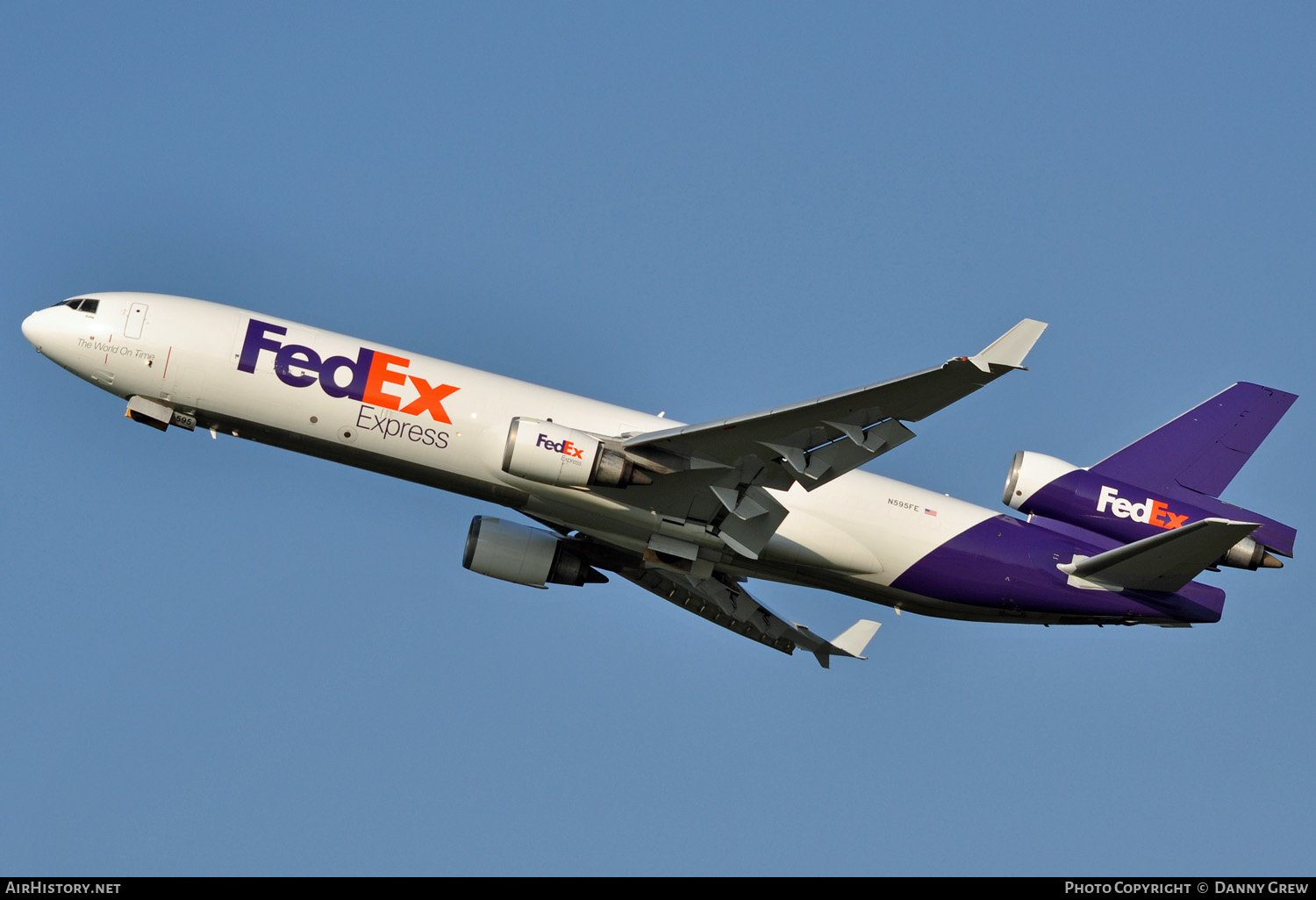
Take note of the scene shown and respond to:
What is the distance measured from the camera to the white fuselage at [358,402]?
32.4 meters

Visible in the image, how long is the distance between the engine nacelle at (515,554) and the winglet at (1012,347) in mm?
13520

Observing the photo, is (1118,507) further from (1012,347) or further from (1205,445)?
(1012,347)

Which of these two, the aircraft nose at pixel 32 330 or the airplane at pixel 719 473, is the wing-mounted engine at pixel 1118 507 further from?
the aircraft nose at pixel 32 330

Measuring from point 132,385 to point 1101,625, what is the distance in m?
24.6

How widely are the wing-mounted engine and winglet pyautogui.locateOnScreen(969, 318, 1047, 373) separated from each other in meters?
7.65

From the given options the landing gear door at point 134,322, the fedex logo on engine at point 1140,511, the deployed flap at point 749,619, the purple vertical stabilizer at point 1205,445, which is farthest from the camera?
the deployed flap at point 749,619

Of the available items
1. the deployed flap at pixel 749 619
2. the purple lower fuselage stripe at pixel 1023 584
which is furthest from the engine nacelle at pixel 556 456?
the purple lower fuselage stripe at pixel 1023 584

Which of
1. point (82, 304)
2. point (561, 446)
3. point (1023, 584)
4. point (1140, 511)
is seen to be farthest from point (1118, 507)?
point (82, 304)

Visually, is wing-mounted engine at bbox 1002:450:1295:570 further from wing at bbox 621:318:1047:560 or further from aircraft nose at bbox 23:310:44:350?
aircraft nose at bbox 23:310:44:350

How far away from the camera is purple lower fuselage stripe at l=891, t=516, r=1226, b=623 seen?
34688mm

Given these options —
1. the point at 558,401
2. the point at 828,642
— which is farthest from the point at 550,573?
the point at 828,642

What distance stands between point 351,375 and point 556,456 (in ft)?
18.2

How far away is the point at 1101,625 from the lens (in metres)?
35.9

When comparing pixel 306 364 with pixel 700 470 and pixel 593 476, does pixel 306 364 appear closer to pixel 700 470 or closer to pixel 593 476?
pixel 593 476
